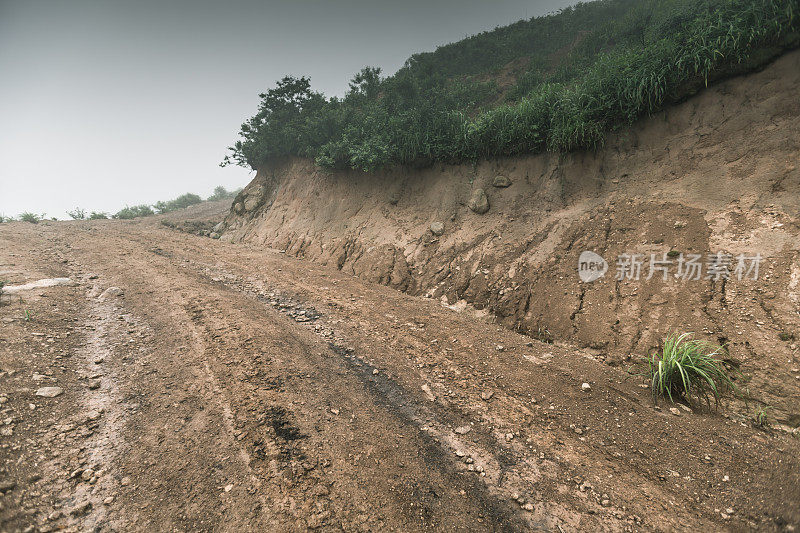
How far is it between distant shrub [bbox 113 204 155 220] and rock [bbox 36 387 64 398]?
20.8 m

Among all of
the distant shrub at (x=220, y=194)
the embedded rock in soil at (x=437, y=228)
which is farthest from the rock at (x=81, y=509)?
the distant shrub at (x=220, y=194)

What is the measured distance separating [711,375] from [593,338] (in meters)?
1.18

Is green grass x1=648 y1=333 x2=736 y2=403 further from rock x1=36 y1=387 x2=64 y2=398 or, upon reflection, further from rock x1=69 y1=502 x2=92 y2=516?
rock x1=36 y1=387 x2=64 y2=398

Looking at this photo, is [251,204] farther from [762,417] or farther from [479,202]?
[762,417]

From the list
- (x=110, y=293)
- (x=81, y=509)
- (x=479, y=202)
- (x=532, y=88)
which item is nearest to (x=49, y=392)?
(x=81, y=509)

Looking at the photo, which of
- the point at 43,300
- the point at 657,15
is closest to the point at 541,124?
the point at 657,15

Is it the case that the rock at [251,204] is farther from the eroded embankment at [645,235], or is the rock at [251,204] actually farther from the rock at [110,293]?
the rock at [110,293]

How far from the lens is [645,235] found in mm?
4574

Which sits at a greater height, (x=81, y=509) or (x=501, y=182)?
(x=501, y=182)

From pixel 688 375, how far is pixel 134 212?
89.0 ft

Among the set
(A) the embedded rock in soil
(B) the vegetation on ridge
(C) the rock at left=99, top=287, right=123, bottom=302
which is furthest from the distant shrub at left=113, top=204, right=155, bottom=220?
(A) the embedded rock in soil

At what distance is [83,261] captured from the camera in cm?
727

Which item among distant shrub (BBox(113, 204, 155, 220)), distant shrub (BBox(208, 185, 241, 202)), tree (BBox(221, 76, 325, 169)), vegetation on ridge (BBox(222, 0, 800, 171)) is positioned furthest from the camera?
distant shrub (BBox(208, 185, 241, 202))

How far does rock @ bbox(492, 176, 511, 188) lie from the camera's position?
6.71m
